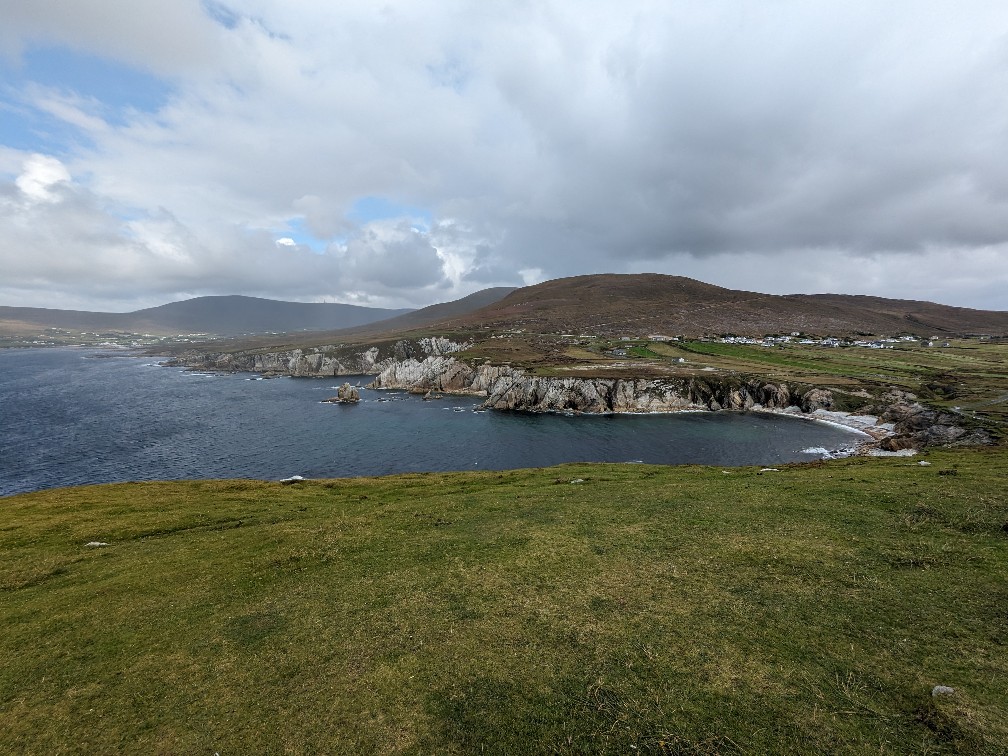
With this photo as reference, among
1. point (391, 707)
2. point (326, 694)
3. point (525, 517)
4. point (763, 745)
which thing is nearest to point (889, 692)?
point (763, 745)

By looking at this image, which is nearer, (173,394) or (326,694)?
(326,694)

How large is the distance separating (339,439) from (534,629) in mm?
91353

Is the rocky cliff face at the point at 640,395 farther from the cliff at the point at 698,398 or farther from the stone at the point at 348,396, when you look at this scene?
the stone at the point at 348,396

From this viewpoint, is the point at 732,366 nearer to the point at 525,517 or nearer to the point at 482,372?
the point at 482,372

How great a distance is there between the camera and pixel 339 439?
324 ft

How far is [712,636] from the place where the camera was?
Answer: 14836mm

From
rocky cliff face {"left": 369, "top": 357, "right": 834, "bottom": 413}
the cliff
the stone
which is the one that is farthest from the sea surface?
rocky cliff face {"left": 369, "top": 357, "right": 834, "bottom": 413}

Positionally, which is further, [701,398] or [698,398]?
[698,398]

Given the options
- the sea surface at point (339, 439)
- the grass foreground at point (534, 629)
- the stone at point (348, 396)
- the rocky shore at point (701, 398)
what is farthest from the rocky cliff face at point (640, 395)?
the grass foreground at point (534, 629)

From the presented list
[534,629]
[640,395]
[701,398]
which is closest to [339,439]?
[640,395]

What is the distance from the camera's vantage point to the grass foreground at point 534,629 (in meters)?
11.6

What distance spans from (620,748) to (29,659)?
64.6 ft

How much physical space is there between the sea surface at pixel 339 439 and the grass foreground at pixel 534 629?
2091 inches

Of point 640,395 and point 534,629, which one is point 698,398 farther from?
point 534,629
